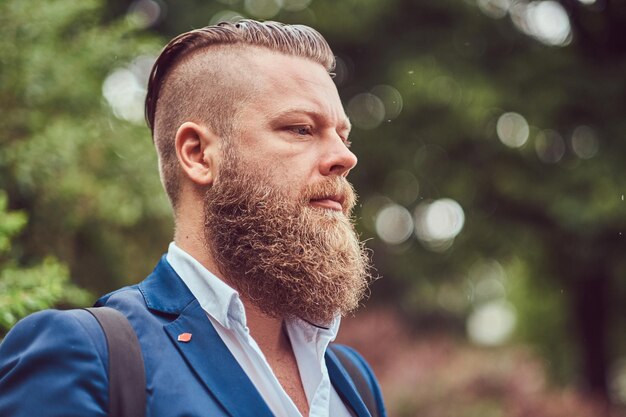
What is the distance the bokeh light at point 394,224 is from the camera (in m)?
15.0

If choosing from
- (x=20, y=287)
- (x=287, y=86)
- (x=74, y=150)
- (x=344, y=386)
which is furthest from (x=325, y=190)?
(x=74, y=150)

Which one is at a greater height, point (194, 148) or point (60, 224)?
point (194, 148)

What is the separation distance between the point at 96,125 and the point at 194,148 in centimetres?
224

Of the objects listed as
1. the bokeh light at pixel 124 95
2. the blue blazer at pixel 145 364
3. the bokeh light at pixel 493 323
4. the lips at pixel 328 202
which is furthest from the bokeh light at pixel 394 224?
the bokeh light at pixel 493 323

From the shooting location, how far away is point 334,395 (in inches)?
109

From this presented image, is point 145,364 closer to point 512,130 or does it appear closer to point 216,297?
point 216,297

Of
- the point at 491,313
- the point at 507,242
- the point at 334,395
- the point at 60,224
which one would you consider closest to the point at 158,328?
the point at 334,395

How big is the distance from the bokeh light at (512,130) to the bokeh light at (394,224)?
2655 millimetres

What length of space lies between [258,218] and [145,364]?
70 cm

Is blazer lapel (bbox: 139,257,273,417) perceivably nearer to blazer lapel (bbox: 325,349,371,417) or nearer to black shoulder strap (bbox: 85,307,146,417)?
black shoulder strap (bbox: 85,307,146,417)

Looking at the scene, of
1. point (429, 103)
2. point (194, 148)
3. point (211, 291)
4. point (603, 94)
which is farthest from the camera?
point (429, 103)

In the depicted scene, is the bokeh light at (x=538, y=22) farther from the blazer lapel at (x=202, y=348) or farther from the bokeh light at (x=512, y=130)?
the blazer lapel at (x=202, y=348)

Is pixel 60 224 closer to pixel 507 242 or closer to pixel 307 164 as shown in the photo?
pixel 307 164

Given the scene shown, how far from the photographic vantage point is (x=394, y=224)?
616 inches
